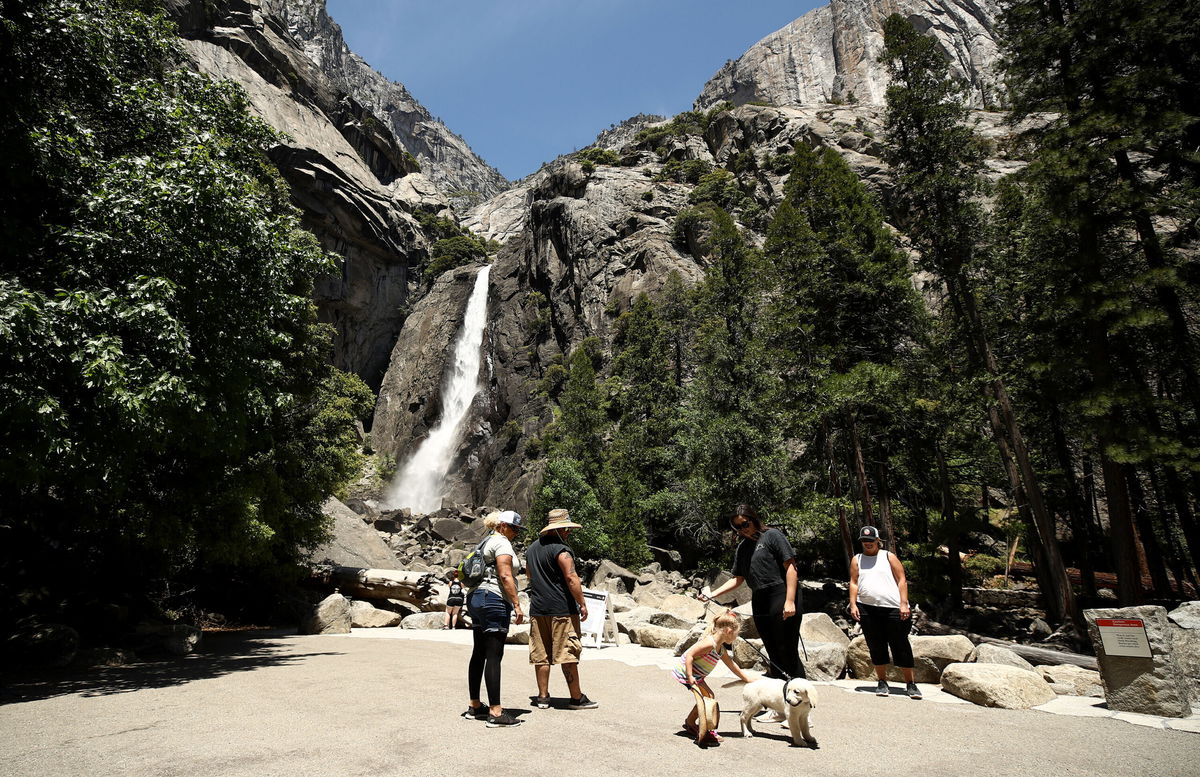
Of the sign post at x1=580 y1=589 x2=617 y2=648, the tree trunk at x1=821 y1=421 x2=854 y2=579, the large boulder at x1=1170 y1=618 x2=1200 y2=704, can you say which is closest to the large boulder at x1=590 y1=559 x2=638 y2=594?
the tree trunk at x1=821 y1=421 x2=854 y2=579

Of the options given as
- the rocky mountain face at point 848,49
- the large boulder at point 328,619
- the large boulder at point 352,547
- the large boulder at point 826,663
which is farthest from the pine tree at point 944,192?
the rocky mountain face at point 848,49

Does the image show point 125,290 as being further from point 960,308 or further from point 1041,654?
point 960,308

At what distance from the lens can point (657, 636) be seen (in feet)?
34.6

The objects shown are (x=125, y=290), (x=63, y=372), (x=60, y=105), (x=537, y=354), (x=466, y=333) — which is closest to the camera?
(x=63, y=372)

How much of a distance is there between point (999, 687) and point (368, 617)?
1305 cm

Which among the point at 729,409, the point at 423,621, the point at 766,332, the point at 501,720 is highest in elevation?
the point at 766,332

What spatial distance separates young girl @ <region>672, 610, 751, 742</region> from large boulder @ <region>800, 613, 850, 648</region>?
4.30 m

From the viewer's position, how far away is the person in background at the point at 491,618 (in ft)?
15.9

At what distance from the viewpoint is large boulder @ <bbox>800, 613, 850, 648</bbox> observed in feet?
26.8

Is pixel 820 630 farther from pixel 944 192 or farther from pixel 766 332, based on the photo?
pixel 944 192

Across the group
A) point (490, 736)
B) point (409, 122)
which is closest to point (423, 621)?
point (490, 736)

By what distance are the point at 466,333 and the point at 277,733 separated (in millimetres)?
49709

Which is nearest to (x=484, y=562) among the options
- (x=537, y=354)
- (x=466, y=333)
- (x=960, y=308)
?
(x=960, y=308)

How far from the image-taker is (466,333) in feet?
173
